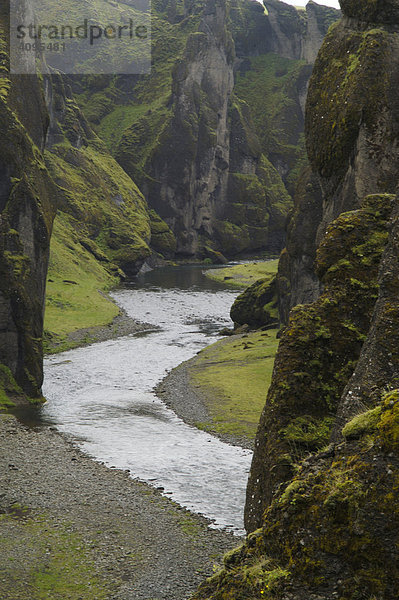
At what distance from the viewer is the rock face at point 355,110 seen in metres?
35.2

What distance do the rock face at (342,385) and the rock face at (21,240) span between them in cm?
Answer: 2646

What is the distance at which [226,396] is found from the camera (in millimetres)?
54875

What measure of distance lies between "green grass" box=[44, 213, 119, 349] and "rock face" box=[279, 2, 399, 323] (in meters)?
48.1

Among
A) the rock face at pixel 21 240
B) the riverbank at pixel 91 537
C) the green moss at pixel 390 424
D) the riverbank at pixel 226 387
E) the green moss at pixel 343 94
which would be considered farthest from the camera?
the rock face at pixel 21 240

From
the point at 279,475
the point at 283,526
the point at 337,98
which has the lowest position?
the point at 279,475

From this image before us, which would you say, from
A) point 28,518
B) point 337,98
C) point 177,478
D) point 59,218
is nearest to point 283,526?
point 28,518

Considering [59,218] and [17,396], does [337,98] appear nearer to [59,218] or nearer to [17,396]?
[17,396]

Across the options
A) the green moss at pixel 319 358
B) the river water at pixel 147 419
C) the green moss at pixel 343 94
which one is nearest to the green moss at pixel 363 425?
the green moss at pixel 319 358

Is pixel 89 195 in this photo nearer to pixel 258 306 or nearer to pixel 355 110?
pixel 258 306

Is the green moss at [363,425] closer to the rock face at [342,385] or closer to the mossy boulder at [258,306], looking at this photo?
the rock face at [342,385]

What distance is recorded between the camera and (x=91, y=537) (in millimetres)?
27391

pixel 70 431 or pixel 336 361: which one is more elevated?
pixel 336 361

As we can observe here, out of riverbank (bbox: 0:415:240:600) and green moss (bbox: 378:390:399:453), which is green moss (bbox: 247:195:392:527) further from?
green moss (bbox: 378:390:399:453)

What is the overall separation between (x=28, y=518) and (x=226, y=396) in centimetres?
2793
